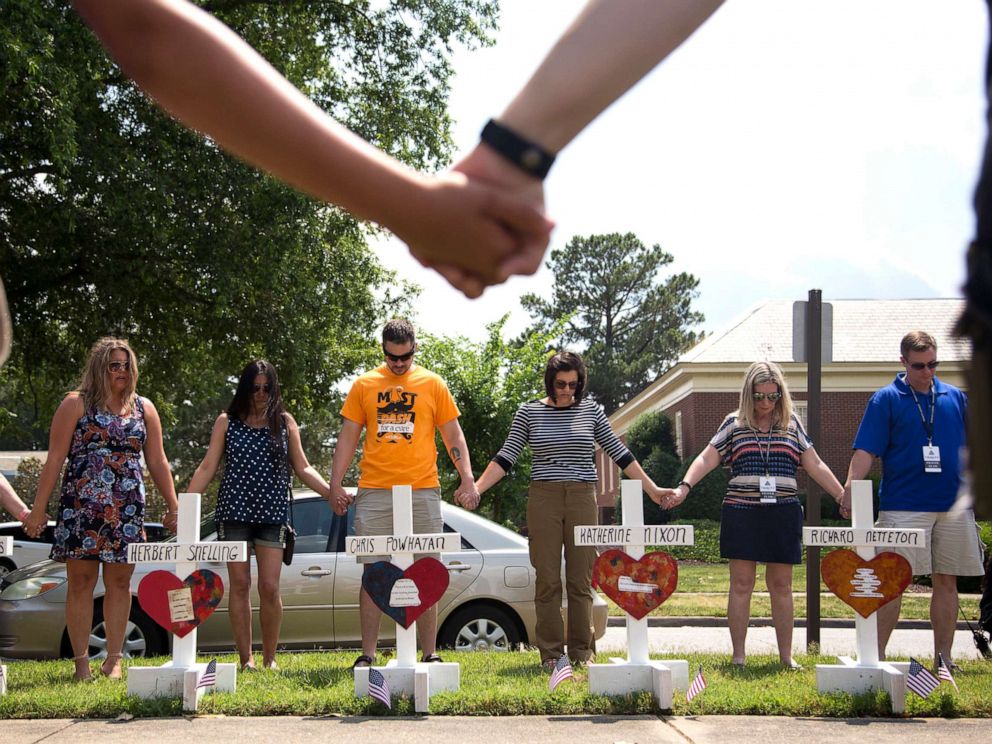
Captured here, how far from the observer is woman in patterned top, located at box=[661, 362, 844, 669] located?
7613 millimetres

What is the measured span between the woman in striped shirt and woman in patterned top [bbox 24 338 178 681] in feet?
7.50

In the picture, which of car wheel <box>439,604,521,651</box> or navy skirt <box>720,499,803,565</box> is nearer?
navy skirt <box>720,499,803,565</box>

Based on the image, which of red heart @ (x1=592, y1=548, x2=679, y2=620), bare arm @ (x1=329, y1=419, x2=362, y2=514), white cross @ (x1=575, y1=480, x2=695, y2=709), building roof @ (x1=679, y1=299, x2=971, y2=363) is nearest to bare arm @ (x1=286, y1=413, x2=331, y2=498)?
bare arm @ (x1=329, y1=419, x2=362, y2=514)

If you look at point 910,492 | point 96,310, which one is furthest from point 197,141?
point 910,492

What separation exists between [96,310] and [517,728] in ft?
53.4

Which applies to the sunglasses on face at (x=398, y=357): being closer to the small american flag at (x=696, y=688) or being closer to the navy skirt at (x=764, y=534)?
the navy skirt at (x=764, y=534)

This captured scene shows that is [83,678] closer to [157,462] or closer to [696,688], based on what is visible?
[157,462]

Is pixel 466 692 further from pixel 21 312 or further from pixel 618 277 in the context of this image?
pixel 618 277

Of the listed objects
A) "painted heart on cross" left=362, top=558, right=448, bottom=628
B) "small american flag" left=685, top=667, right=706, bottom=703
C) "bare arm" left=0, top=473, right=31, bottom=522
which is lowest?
"small american flag" left=685, top=667, right=706, bottom=703

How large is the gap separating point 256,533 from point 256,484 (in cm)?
33

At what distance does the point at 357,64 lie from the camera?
2127 cm

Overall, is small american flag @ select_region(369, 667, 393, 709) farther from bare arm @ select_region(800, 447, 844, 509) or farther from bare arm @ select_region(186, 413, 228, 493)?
bare arm @ select_region(800, 447, 844, 509)

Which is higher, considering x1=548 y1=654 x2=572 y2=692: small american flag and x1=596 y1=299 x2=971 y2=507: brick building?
x1=596 y1=299 x2=971 y2=507: brick building

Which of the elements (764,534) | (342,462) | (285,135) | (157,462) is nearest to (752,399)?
(764,534)
